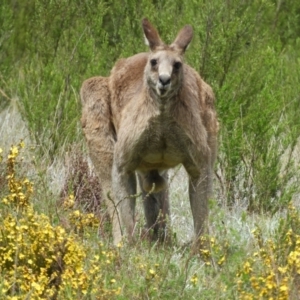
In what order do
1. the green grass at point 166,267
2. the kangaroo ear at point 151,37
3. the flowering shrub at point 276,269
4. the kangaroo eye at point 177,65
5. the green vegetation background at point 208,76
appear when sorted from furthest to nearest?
the green vegetation background at point 208,76 → the kangaroo ear at point 151,37 → the kangaroo eye at point 177,65 → the green grass at point 166,267 → the flowering shrub at point 276,269

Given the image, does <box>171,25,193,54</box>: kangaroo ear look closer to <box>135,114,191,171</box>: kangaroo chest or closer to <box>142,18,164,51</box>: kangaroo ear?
<box>142,18,164,51</box>: kangaroo ear

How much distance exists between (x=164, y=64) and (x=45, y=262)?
1.73m

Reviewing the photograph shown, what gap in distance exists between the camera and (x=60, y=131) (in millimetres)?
8922

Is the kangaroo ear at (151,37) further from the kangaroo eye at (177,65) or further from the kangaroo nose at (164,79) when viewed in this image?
the kangaroo nose at (164,79)

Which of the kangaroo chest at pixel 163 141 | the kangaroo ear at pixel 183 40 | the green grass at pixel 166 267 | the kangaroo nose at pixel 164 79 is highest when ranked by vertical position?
the kangaroo ear at pixel 183 40

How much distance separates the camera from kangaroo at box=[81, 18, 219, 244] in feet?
21.9

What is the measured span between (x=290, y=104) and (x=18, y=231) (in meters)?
4.81

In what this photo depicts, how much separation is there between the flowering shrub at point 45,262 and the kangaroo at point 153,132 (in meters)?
1.04

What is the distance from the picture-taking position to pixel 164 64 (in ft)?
21.5

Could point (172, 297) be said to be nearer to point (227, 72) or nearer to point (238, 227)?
point (238, 227)

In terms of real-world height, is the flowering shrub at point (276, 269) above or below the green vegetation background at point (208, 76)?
below

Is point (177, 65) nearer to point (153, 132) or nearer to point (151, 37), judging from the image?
point (151, 37)

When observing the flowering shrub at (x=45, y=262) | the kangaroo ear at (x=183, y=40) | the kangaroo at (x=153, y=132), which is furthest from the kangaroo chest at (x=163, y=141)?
the flowering shrub at (x=45, y=262)

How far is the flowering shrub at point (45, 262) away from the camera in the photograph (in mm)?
5051
